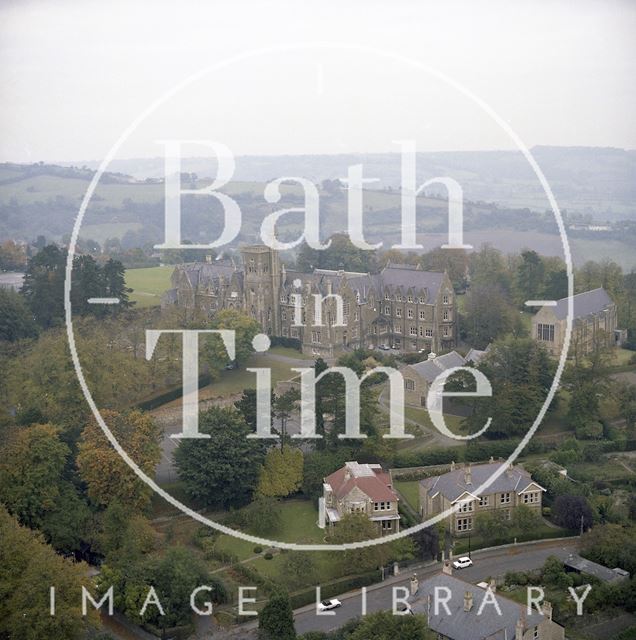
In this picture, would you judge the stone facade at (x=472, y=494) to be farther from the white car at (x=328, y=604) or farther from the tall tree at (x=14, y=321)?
the tall tree at (x=14, y=321)

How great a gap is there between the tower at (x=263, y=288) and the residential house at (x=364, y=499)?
1223 centimetres

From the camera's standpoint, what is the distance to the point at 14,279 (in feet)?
126

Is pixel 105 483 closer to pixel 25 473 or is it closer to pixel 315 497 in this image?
pixel 25 473

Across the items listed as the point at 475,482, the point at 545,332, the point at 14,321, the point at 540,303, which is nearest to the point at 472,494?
the point at 475,482

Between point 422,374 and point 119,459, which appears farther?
point 422,374

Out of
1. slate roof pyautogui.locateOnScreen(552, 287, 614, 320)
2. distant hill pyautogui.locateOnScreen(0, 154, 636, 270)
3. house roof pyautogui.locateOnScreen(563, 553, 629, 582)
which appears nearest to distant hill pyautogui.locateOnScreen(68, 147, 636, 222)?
distant hill pyautogui.locateOnScreen(0, 154, 636, 270)

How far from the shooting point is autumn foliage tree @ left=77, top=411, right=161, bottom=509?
64.9ft

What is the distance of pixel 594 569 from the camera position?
18047mm

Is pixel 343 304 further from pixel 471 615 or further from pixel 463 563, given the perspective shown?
pixel 471 615

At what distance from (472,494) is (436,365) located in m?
7.12

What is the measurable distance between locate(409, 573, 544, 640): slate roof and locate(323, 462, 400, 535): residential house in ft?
10.4

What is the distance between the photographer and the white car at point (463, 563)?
18625mm

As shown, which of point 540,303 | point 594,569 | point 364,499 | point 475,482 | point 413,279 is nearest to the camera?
point 594,569

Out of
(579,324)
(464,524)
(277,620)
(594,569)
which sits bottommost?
(277,620)
